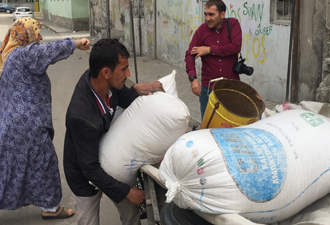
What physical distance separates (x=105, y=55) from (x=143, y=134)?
0.45 metres

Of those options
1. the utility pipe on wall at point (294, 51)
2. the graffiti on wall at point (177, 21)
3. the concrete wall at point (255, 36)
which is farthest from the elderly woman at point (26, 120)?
the graffiti on wall at point (177, 21)

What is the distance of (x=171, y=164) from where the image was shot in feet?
5.35

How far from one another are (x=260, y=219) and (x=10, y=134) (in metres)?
2.24

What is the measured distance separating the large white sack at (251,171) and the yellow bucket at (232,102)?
0.43 meters

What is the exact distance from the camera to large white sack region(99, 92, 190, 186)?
2023 mm

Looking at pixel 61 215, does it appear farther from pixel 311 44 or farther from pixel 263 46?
pixel 263 46

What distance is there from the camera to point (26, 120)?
10.1 ft

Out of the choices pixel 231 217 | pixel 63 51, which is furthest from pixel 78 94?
pixel 231 217

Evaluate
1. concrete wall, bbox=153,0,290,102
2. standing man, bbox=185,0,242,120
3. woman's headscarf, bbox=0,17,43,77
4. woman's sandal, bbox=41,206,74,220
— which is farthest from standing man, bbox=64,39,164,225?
concrete wall, bbox=153,0,290,102

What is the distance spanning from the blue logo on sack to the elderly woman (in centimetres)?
164

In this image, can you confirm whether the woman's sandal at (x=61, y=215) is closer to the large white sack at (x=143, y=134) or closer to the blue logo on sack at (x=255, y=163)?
the large white sack at (x=143, y=134)

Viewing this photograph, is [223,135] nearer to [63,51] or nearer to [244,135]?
[244,135]

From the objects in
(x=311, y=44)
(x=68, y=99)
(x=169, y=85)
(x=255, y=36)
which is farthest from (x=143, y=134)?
(x=68, y=99)

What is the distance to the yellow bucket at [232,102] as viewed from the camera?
2141 millimetres
